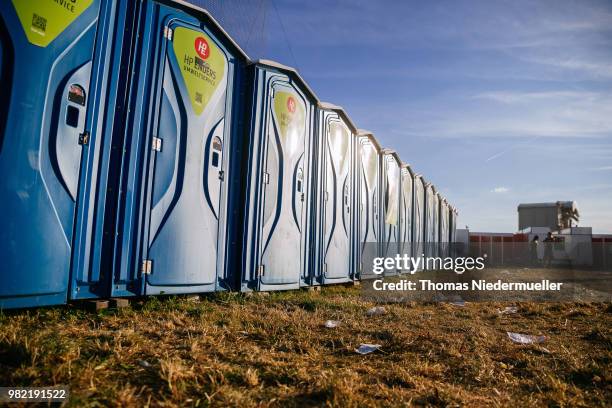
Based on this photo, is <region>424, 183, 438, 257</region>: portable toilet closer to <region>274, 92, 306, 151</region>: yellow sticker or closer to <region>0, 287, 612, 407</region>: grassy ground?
<region>274, 92, 306, 151</region>: yellow sticker

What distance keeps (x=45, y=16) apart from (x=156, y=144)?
49.8 inches

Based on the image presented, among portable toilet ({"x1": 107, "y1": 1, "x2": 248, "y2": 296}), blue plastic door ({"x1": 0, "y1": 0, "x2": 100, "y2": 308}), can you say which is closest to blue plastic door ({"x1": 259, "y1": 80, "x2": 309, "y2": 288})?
portable toilet ({"x1": 107, "y1": 1, "x2": 248, "y2": 296})

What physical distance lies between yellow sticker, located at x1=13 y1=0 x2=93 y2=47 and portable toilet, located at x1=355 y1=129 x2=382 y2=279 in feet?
18.2

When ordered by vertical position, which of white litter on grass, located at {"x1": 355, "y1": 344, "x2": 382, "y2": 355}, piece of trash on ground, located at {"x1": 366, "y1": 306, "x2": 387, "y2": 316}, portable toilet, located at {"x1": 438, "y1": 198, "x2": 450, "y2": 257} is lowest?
piece of trash on ground, located at {"x1": 366, "y1": 306, "x2": 387, "y2": 316}

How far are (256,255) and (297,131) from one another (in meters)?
1.93

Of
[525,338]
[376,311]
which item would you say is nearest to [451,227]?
[376,311]

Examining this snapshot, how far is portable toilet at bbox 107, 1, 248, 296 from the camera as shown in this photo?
11.6 ft

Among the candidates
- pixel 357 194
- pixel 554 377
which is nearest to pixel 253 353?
pixel 554 377

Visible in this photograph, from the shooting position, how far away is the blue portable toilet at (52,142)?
2.69m

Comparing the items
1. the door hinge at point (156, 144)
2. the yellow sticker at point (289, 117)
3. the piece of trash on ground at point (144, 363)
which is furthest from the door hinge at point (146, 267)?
the yellow sticker at point (289, 117)

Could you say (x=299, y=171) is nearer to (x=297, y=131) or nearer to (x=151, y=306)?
(x=297, y=131)

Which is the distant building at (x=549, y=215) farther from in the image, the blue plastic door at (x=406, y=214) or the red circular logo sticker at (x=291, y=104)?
the red circular logo sticker at (x=291, y=104)

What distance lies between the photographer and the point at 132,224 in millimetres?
3502

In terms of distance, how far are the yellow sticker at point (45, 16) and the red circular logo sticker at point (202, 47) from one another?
1172mm
